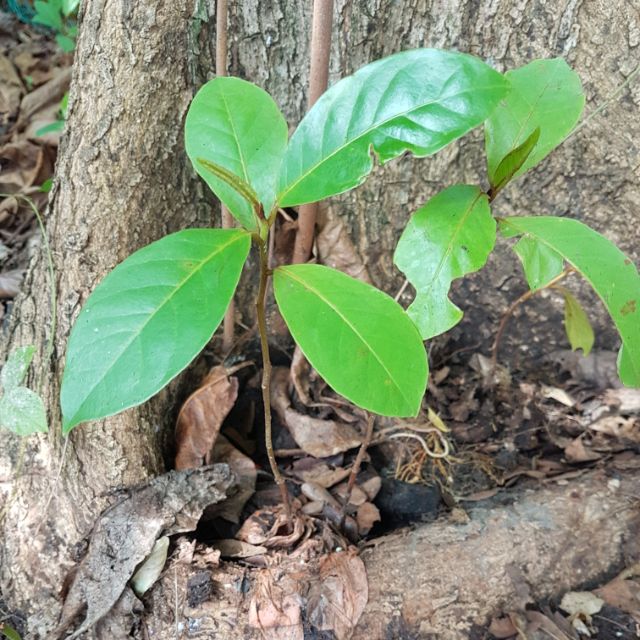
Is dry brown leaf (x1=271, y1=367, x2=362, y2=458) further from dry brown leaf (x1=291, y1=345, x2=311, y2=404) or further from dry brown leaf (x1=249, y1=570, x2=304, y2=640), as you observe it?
dry brown leaf (x1=249, y1=570, x2=304, y2=640)

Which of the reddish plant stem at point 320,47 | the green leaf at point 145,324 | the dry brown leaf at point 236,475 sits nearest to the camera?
the green leaf at point 145,324

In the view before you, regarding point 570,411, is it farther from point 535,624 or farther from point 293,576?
point 293,576

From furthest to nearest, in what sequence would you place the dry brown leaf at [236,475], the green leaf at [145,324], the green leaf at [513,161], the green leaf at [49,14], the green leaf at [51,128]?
the green leaf at [49,14] < the green leaf at [51,128] < the dry brown leaf at [236,475] < the green leaf at [513,161] < the green leaf at [145,324]

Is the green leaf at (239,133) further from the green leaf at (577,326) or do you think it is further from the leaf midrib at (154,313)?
the green leaf at (577,326)

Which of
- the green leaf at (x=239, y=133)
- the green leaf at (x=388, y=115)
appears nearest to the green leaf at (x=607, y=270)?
the green leaf at (x=388, y=115)

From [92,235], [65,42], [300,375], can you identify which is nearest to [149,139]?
[92,235]

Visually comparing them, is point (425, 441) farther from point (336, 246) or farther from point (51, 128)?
point (51, 128)

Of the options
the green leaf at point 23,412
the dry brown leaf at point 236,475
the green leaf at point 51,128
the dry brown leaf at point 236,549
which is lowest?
the dry brown leaf at point 236,549

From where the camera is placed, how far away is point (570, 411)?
59.1 inches

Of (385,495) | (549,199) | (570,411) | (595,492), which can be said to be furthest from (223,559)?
(549,199)

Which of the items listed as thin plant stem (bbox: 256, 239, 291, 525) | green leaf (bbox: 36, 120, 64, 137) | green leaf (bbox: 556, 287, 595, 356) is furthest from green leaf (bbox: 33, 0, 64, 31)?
green leaf (bbox: 556, 287, 595, 356)

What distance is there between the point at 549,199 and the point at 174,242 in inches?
37.8

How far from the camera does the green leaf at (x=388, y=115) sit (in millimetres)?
724

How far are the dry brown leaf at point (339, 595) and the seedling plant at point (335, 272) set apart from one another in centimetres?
53
